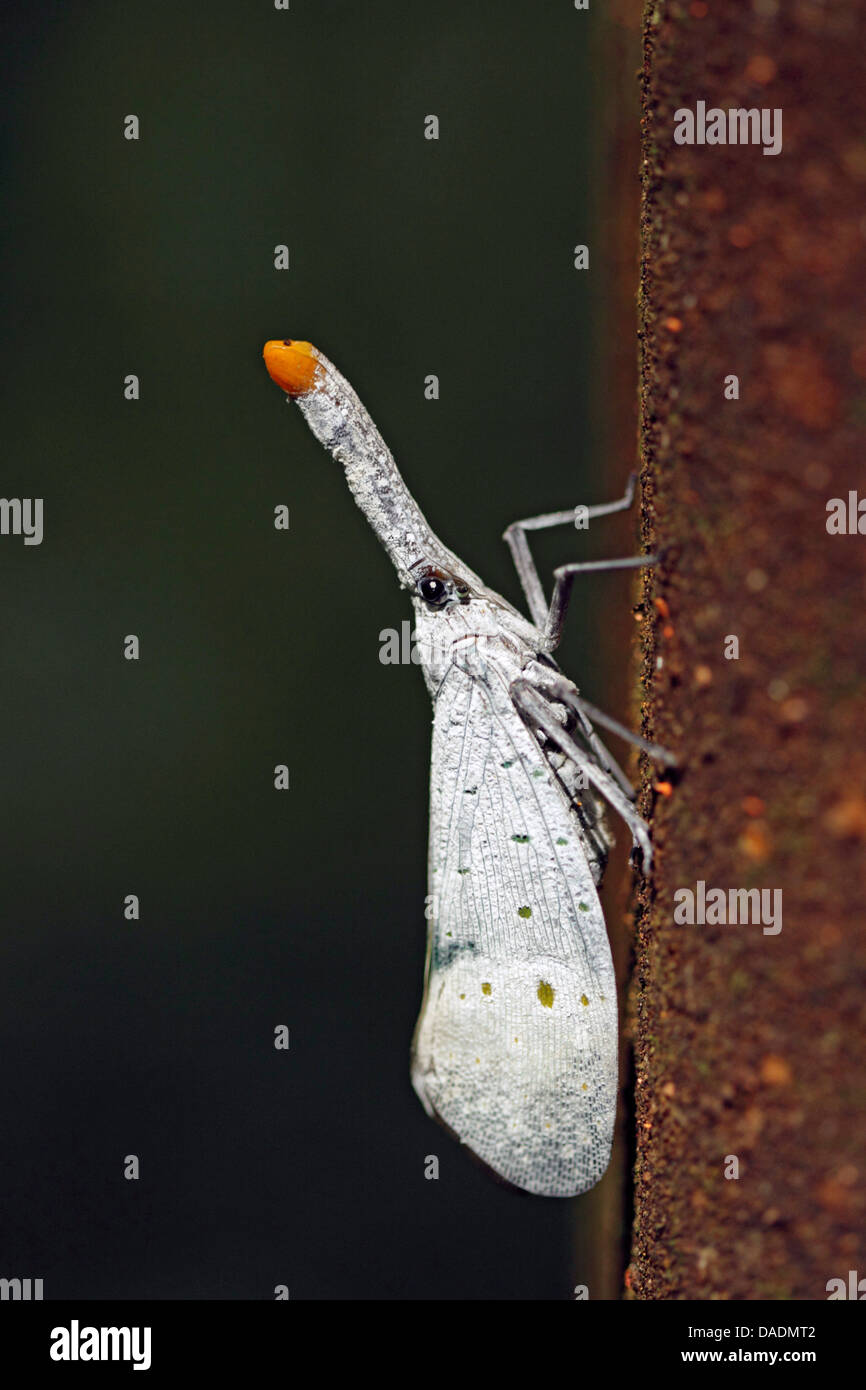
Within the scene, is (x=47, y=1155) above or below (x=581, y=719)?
below

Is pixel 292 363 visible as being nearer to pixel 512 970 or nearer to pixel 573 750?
pixel 573 750

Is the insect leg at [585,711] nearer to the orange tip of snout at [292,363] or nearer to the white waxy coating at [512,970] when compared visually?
the white waxy coating at [512,970]

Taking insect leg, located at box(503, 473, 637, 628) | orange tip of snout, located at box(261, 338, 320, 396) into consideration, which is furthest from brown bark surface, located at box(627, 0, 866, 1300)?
orange tip of snout, located at box(261, 338, 320, 396)

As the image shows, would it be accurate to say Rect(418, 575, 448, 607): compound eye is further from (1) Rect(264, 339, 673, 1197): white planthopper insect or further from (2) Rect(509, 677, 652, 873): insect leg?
(2) Rect(509, 677, 652, 873): insect leg

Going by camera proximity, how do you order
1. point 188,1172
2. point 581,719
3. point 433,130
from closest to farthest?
point 581,719 < point 433,130 < point 188,1172

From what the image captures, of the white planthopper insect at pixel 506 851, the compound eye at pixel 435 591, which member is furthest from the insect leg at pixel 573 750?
the compound eye at pixel 435 591

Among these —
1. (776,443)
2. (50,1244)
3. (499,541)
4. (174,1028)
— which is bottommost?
(50,1244)

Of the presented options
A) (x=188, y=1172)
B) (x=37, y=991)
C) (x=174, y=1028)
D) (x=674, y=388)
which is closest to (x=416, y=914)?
(x=174, y=1028)

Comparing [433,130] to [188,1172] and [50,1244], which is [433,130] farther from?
[50,1244]
